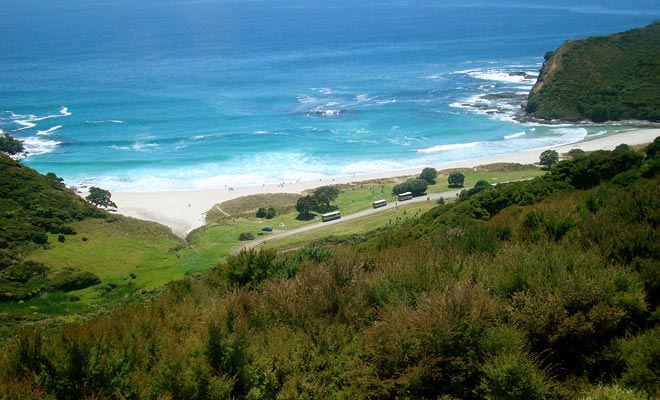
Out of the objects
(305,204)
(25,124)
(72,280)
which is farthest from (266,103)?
(72,280)

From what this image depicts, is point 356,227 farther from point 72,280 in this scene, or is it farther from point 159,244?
point 72,280

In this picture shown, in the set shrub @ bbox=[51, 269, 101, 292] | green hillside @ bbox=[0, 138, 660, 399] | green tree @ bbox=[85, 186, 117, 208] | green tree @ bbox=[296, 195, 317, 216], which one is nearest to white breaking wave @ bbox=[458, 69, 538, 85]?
green tree @ bbox=[296, 195, 317, 216]

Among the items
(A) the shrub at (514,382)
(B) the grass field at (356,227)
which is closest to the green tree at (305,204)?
(B) the grass field at (356,227)

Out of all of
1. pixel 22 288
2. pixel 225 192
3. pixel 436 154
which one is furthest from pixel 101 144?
pixel 22 288

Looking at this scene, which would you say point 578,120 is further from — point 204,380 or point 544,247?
point 204,380

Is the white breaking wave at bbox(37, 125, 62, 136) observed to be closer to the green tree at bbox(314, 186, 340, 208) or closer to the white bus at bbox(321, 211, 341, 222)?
the green tree at bbox(314, 186, 340, 208)

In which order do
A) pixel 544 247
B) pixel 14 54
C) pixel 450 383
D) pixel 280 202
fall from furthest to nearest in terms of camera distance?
1. pixel 14 54
2. pixel 280 202
3. pixel 544 247
4. pixel 450 383

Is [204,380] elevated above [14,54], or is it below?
below

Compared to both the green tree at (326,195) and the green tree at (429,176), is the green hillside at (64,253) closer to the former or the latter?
the green tree at (326,195)
